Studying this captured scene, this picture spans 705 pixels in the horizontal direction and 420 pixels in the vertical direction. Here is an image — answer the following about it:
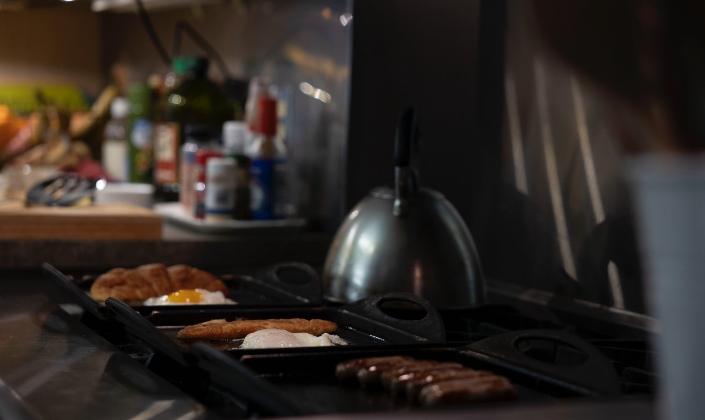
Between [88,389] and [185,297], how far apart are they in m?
0.40

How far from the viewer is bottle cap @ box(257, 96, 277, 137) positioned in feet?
7.14

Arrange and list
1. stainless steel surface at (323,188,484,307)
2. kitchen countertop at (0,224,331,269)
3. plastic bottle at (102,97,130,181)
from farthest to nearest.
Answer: plastic bottle at (102,97,130,181) → kitchen countertop at (0,224,331,269) → stainless steel surface at (323,188,484,307)

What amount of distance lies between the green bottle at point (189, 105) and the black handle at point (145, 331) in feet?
4.41

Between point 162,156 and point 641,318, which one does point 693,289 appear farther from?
point 162,156

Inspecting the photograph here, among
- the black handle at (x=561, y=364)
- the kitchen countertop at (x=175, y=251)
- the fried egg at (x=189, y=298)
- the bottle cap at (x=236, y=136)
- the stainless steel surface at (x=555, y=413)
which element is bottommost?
the kitchen countertop at (x=175, y=251)

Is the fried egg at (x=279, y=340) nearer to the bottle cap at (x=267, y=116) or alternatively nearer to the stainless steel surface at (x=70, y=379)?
the stainless steel surface at (x=70, y=379)

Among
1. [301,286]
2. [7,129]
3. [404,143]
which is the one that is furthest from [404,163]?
[7,129]

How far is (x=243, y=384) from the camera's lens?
87cm

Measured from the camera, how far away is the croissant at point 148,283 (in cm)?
146

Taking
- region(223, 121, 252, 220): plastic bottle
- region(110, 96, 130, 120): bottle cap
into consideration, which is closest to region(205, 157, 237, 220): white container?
region(223, 121, 252, 220): plastic bottle

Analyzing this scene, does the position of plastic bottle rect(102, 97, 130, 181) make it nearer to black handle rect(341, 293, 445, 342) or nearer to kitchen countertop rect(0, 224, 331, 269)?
kitchen countertop rect(0, 224, 331, 269)

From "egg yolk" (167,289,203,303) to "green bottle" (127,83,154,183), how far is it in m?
1.63

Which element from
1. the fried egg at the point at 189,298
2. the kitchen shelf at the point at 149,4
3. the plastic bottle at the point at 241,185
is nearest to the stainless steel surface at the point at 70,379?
the fried egg at the point at 189,298

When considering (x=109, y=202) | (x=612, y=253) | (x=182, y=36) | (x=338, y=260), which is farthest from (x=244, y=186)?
(x=182, y=36)
